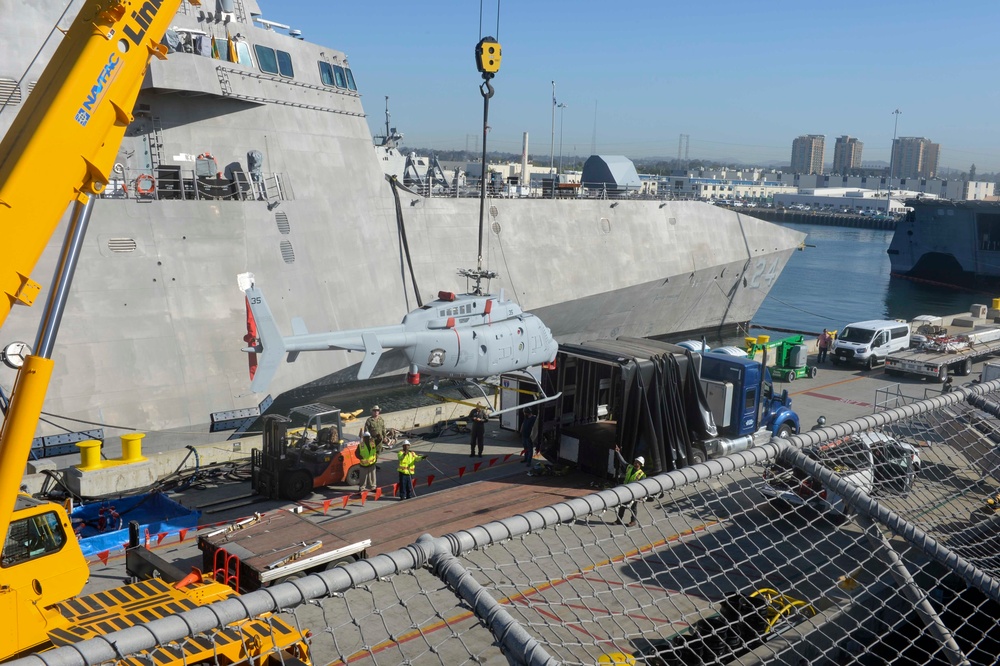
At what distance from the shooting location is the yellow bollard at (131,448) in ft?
51.1

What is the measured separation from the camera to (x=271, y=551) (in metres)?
10.4

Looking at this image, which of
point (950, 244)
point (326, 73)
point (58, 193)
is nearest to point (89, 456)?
point (58, 193)

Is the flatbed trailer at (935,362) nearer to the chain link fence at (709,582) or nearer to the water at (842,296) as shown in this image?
the chain link fence at (709,582)

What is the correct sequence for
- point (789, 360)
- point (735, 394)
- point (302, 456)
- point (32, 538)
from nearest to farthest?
point (32, 538)
point (302, 456)
point (735, 394)
point (789, 360)

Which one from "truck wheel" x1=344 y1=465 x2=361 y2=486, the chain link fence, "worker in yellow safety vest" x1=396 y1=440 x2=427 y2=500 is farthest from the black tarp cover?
"truck wheel" x1=344 y1=465 x2=361 y2=486

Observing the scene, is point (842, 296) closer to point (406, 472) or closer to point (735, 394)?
point (735, 394)

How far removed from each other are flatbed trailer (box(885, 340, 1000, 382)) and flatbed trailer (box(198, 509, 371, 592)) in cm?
2008

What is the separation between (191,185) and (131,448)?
6.81 meters

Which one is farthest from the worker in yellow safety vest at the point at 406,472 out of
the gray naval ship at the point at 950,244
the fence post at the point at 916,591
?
the gray naval ship at the point at 950,244

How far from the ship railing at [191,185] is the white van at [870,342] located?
18.0 meters

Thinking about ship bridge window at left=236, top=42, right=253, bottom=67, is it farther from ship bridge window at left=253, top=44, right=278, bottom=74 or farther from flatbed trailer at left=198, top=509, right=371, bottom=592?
flatbed trailer at left=198, top=509, right=371, bottom=592

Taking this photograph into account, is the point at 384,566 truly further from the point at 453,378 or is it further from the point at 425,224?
the point at 425,224

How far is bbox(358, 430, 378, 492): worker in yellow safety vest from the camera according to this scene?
49.5 feet

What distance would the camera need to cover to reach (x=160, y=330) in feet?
58.6
